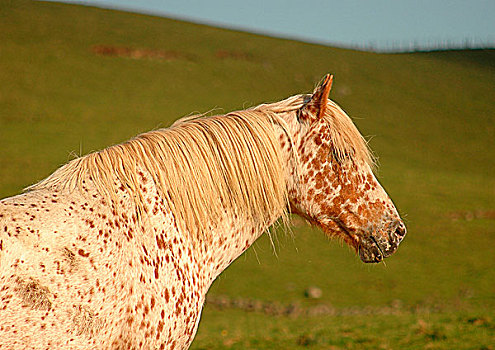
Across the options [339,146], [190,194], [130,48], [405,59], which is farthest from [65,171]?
[405,59]

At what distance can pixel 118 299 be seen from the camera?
10.9 ft

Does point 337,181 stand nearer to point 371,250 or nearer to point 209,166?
point 371,250

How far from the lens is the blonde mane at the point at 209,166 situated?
368 cm

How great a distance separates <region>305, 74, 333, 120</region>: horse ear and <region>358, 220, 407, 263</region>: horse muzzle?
95 cm

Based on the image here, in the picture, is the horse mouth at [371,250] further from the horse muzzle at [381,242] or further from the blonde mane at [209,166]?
the blonde mane at [209,166]

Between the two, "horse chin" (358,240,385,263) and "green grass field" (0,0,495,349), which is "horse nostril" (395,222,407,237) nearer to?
"horse chin" (358,240,385,263)

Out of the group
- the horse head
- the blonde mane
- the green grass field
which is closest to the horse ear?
the horse head

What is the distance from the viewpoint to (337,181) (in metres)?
4.09

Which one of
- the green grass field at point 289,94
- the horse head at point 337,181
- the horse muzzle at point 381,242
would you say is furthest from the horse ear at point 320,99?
the green grass field at point 289,94

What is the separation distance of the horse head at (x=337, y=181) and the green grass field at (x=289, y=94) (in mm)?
3392

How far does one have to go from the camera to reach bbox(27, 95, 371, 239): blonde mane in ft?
12.1

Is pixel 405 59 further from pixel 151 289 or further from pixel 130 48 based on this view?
pixel 151 289

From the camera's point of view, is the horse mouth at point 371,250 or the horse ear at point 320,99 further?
the horse mouth at point 371,250

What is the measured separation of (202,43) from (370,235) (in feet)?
166
